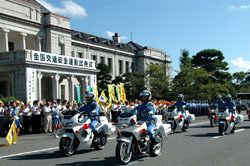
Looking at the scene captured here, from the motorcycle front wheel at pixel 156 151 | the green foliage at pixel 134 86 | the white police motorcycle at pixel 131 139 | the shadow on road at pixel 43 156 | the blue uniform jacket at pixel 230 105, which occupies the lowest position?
the shadow on road at pixel 43 156

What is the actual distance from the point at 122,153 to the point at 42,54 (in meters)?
22.7

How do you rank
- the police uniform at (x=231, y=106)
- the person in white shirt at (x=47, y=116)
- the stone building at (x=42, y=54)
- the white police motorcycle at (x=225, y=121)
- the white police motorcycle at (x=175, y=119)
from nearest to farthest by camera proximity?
the white police motorcycle at (x=225, y=121), the police uniform at (x=231, y=106), the white police motorcycle at (x=175, y=119), the person in white shirt at (x=47, y=116), the stone building at (x=42, y=54)

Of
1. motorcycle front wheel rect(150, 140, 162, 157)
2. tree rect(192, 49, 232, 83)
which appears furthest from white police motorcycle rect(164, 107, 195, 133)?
tree rect(192, 49, 232, 83)

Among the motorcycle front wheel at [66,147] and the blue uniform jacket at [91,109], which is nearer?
the motorcycle front wheel at [66,147]

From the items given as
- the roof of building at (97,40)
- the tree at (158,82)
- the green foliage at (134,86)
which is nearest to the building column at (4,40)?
the roof of building at (97,40)

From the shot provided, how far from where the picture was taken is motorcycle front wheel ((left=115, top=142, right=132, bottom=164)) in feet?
26.2

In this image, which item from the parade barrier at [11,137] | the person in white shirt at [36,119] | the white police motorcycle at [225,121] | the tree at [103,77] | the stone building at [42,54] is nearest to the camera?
the parade barrier at [11,137]

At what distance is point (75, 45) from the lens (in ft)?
160

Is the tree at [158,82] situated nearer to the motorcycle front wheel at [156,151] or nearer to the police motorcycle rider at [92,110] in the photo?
the police motorcycle rider at [92,110]

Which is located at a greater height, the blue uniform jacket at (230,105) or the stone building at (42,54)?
the stone building at (42,54)

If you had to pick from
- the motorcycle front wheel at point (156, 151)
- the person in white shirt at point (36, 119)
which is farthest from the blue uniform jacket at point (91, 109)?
the person in white shirt at point (36, 119)

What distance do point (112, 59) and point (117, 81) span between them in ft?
24.8

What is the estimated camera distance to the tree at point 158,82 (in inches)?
1981

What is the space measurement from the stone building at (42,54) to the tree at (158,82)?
30.5ft
